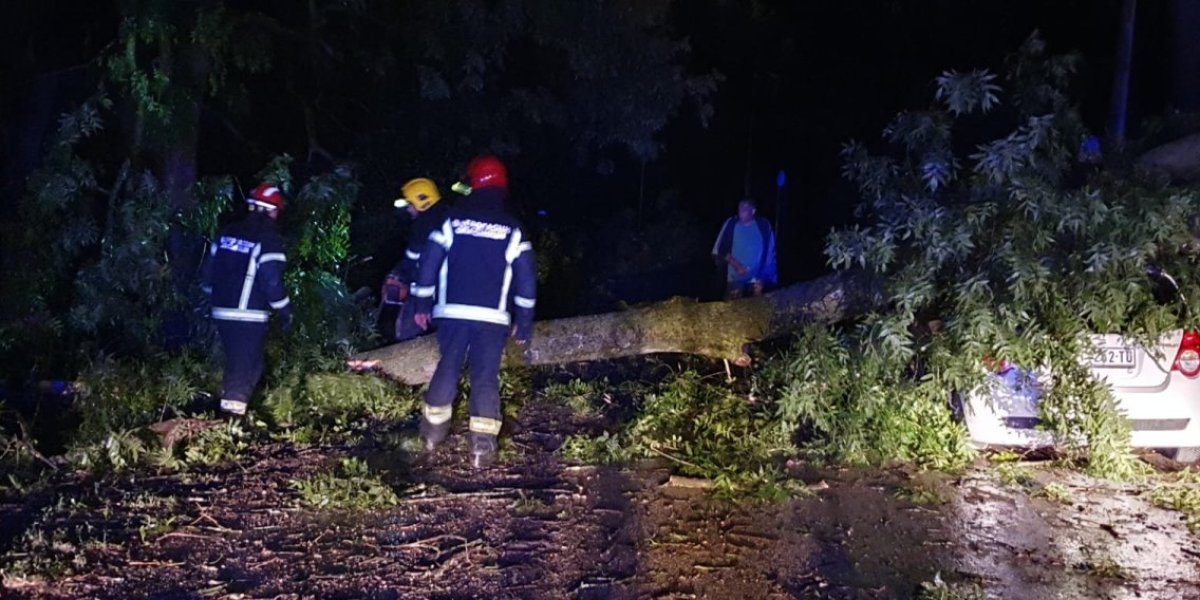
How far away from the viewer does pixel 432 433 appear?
18.6 feet

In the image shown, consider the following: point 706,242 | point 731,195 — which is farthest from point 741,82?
point 706,242

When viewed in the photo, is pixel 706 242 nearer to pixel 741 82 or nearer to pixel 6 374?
pixel 741 82

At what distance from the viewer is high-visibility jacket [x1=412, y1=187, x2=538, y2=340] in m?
5.34

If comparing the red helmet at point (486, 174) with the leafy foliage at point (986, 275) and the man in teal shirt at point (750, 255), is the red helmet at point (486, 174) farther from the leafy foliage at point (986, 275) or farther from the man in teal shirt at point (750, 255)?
the man in teal shirt at point (750, 255)

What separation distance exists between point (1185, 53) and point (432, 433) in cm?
1231

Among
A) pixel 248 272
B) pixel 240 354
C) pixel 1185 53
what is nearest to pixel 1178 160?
pixel 248 272

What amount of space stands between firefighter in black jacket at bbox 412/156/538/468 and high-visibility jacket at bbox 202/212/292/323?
3.31 ft

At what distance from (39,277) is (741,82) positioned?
12182 millimetres

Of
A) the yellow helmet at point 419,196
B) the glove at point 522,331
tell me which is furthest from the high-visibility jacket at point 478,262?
the yellow helmet at point 419,196

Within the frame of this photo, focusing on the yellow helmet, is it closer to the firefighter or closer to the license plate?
the firefighter

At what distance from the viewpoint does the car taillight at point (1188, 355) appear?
538cm

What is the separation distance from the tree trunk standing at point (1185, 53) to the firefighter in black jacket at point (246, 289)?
11401 mm

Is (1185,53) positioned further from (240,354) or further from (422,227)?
(240,354)

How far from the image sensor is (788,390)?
233 inches
